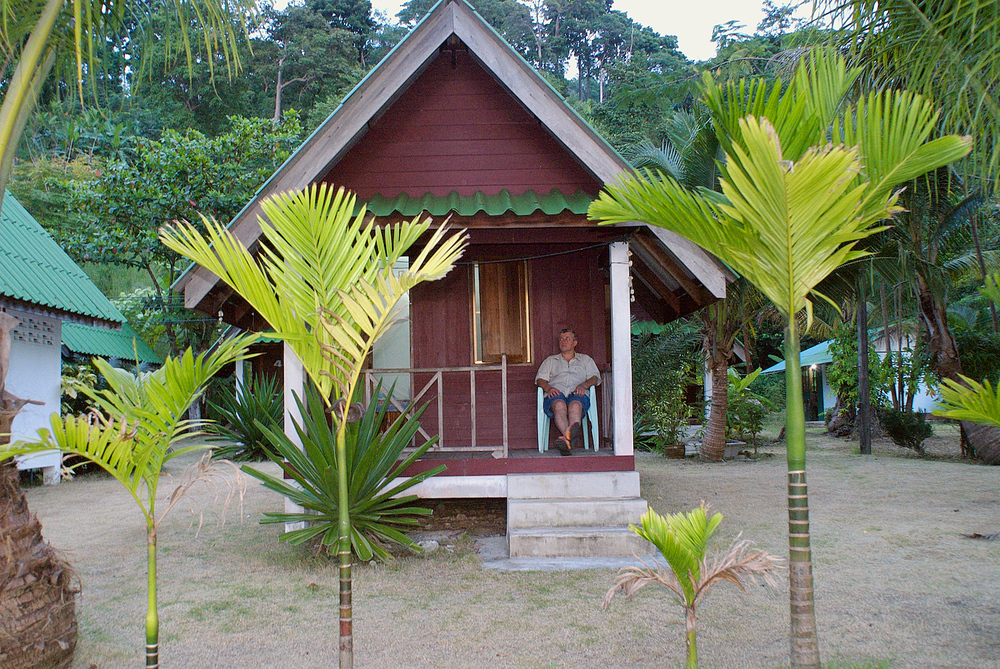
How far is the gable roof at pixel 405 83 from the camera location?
6.70 metres

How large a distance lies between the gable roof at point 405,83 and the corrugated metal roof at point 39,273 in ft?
16.3

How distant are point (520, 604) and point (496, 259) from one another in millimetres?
4321

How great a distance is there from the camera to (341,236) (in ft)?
11.0

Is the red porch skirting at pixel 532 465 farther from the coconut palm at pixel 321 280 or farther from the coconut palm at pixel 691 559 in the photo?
the coconut palm at pixel 321 280

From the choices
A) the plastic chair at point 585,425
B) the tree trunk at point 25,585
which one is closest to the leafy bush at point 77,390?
the plastic chair at point 585,425

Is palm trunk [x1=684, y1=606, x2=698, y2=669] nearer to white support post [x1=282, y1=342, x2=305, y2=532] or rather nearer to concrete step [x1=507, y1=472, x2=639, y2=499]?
concrete step [x1=507, y1=472, x2=639, y2=499]

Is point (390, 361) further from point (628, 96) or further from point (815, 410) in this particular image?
point (815, 410)

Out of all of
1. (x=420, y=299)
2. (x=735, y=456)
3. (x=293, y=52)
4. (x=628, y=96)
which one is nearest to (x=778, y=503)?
(x=420, y=299)

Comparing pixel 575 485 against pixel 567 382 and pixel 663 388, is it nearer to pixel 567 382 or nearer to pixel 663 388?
pixel 567 382

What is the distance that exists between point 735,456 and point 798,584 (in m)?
12.5

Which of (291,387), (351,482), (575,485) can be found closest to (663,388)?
(575,485)

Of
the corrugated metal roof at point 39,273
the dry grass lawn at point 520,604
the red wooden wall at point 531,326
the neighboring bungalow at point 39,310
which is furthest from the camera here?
the neighboring bungalow at point 39,310

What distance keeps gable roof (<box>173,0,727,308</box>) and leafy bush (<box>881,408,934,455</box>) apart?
10.1 meters

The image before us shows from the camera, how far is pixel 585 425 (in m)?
8.20
